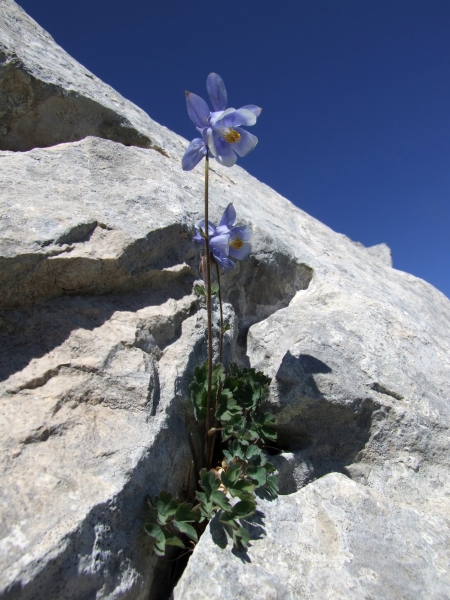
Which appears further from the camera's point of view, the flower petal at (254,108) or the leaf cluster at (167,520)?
the flower petal at (254,108)

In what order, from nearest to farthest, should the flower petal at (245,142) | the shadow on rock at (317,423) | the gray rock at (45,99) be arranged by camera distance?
the flower petal at (245,142) < the shadow on rock at (317,423) < the gray rock at (45,99)

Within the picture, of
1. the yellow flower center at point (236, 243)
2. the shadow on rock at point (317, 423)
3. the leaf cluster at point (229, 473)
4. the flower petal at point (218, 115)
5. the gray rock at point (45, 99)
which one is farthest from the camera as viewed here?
the gray rock at point (45, 99)

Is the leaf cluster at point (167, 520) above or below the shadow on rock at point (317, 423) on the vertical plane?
below

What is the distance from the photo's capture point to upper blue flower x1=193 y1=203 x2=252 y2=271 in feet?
9.82

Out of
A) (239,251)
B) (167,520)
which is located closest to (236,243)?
(239,251)

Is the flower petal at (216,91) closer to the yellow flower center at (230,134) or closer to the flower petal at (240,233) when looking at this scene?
the yellow flower center at (230,134)

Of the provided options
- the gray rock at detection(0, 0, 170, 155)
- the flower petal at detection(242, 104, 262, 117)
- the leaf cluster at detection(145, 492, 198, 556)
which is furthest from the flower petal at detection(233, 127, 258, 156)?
the gray rock at detection(0, 0, 170, 155)

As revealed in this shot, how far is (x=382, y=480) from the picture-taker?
3.13m

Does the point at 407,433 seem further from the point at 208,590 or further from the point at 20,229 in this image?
the point at 20,229

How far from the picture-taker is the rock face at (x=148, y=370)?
6.83ft

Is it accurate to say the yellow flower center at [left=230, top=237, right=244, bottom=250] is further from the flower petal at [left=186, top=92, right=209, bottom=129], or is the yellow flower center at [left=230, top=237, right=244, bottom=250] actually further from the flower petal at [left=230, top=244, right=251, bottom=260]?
the flower petal at [left=186, top=92, right=209, bottom=129]

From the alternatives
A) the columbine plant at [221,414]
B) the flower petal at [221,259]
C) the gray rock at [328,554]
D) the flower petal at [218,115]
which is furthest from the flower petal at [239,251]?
the gray rock at [328,554]

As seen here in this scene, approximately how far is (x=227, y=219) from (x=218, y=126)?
2.41ft

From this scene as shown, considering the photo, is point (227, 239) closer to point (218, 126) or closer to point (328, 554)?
point (218, 126)
